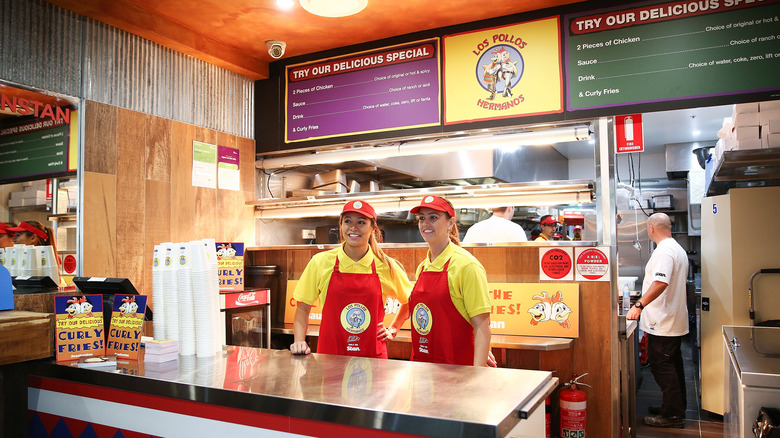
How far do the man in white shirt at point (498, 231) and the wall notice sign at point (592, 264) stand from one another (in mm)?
1043

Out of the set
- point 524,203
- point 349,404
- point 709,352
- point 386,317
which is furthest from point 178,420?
→ point 709,352

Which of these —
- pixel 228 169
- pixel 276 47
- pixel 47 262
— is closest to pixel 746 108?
pixel 276 47

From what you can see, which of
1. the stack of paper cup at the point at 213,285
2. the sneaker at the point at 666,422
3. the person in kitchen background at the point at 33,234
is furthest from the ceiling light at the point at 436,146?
the sneaker at the point at 666,422

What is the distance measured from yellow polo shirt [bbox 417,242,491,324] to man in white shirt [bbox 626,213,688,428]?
9.96ft

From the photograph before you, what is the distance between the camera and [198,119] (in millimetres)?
4672

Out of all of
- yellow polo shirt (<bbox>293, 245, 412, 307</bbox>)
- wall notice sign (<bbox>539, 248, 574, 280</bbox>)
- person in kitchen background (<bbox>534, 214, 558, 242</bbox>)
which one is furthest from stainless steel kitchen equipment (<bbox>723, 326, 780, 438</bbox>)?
person in kitchen background (<bbox>534, 214, 558, 242</bbox>)

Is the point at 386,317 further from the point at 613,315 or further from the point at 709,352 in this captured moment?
the point at 709,352

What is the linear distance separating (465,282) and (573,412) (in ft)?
4.66

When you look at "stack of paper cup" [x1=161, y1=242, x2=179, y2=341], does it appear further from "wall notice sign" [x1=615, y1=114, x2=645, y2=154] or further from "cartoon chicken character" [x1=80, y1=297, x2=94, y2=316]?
"wall notice sign" [x1=615, y1=114, x2=645, y2=154]

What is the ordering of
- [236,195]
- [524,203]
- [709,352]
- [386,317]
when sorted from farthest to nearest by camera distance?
[709,352] < [236,195] < [386,317] < [524,203]

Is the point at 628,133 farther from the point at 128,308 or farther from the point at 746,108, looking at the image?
the point at 128,308

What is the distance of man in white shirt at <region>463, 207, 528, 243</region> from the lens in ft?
16.1

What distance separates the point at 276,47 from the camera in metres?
4.64

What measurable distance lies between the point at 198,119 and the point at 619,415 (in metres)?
3.96
